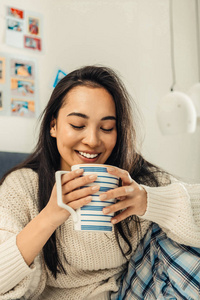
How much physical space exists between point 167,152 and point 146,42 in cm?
71

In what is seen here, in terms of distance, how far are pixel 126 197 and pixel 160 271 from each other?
34cm

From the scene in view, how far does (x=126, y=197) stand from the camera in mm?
847

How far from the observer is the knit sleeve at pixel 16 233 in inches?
33.3

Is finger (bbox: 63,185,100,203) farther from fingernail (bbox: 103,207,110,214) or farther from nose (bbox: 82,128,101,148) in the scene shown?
nose (bbox: 82,128,101,148)

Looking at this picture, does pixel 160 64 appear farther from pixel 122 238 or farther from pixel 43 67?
pixel 122 238

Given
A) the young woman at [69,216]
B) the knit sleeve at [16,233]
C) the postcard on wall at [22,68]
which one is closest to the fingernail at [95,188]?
the young woman at [69,216]

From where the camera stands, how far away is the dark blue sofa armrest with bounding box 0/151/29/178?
1415 millimetres

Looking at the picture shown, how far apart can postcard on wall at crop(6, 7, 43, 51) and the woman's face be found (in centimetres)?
72

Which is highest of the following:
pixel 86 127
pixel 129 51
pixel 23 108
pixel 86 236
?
pixel 129 51

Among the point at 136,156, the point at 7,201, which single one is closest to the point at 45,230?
the point at 7,201

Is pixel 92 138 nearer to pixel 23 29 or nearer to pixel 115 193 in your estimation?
pixel 115 193

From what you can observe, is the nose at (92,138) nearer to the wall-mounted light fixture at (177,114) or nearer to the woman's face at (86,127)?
the woman's face at (86,127)

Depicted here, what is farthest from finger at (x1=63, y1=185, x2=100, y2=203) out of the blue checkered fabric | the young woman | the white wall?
the white wall

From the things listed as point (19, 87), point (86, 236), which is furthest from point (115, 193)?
point (19, 87)
